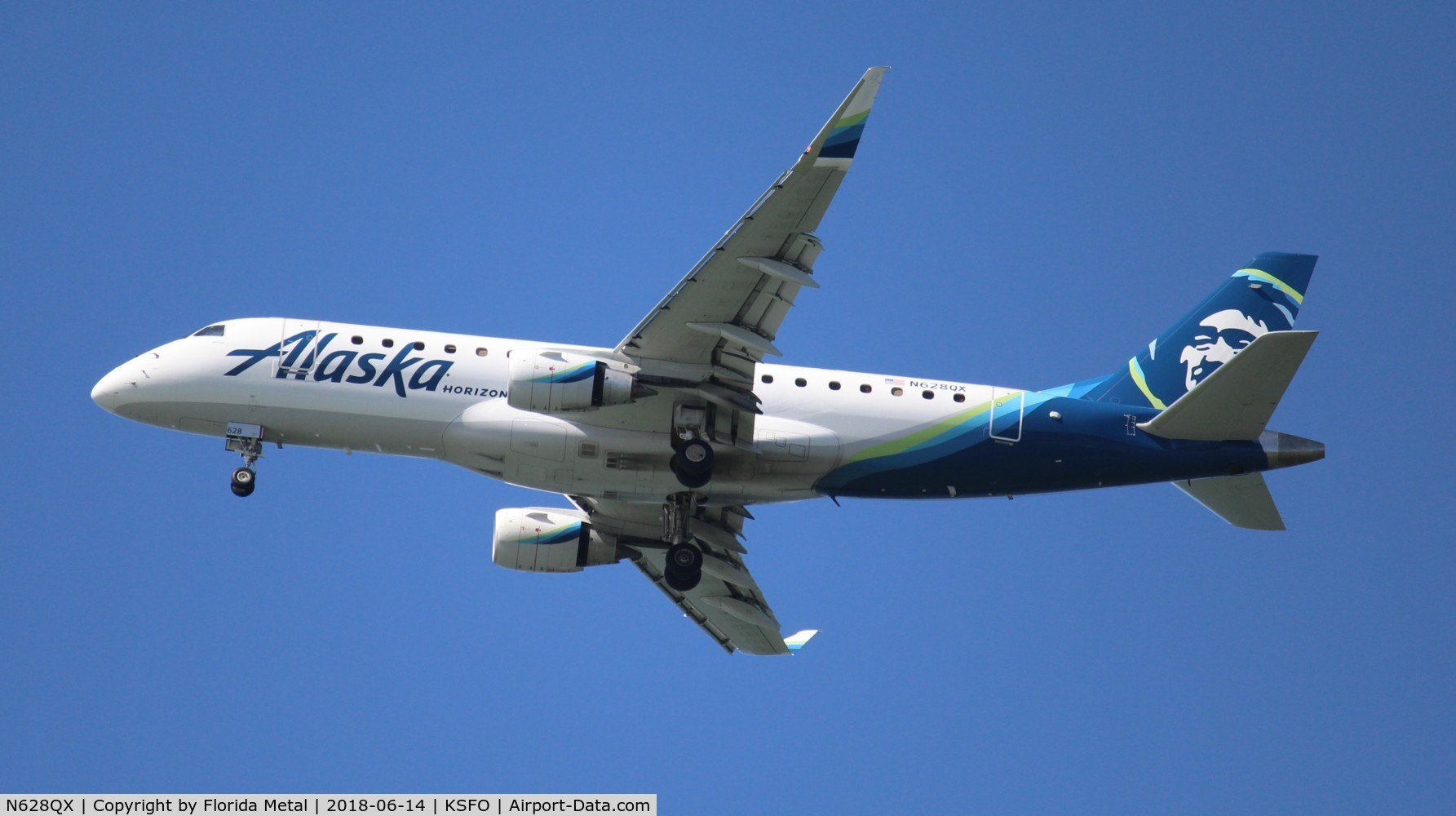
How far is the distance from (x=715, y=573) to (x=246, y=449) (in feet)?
41.7

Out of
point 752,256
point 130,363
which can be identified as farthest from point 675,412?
point 130,363

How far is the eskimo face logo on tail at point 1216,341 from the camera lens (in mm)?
37625

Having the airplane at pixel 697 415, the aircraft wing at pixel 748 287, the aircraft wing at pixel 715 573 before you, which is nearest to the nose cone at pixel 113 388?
the airplane at pixel 697 415

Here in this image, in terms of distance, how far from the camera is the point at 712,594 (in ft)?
139

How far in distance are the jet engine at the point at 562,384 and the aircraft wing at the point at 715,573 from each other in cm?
578

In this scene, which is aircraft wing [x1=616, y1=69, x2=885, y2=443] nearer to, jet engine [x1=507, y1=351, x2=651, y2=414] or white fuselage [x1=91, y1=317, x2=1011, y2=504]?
jet engine [x1=507, y1=351, x2=651, y2=414]

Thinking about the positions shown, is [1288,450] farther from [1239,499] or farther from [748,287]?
[748,287]

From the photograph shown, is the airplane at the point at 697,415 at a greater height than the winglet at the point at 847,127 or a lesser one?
lesser

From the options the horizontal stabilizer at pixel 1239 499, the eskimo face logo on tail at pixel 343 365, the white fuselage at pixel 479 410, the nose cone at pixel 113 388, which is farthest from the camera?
the nose cone at pixel 113 388

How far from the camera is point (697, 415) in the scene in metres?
34.7

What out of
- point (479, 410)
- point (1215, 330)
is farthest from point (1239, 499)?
point (479, 410)

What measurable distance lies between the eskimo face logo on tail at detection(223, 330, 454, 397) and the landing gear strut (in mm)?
1387

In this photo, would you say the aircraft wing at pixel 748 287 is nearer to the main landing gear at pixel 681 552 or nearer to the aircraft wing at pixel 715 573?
the main landing gear at pixel 681 552

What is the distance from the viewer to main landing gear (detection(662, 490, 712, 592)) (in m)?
37.2
